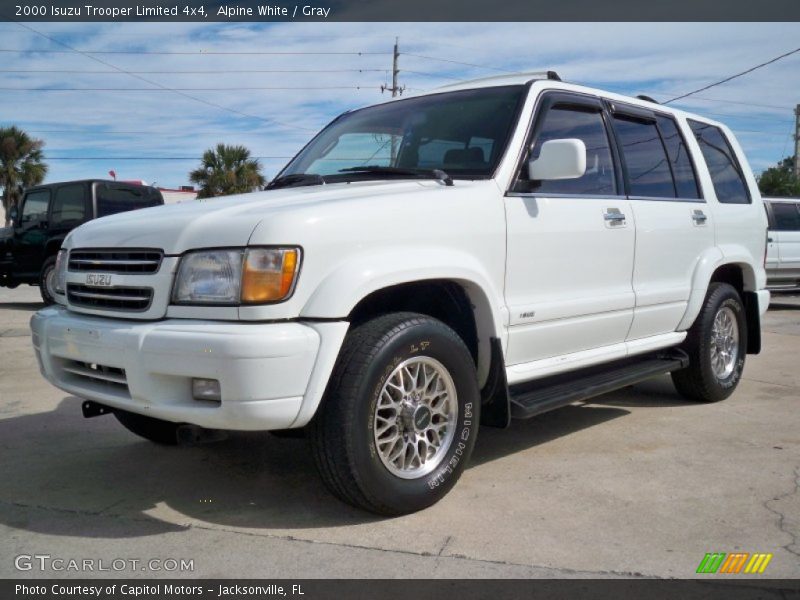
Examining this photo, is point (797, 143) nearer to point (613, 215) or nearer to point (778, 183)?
point (778, 183)

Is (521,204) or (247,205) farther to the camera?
(521,204)

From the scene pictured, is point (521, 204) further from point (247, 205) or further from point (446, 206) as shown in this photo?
point (247, 205)

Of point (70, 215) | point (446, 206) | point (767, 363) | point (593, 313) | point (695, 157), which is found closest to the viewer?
point (446, 206)

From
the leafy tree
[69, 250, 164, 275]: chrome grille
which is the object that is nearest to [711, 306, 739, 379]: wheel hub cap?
[69, 250, 164, 275]: chrome grille

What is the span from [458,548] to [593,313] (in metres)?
1.73

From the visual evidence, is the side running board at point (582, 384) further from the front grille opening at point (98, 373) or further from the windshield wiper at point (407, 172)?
the front grille opening at point (98, 373)

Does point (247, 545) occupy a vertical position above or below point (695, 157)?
below

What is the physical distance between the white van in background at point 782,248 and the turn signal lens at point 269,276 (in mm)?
11902

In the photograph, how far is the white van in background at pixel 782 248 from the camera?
1330 centimetres

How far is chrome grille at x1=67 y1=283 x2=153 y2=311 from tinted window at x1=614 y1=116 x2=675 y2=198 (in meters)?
2.89

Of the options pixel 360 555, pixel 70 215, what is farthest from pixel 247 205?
pixel 70 215

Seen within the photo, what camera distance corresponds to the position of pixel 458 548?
3104 mm

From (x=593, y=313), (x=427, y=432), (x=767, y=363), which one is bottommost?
(x=767, y=363)

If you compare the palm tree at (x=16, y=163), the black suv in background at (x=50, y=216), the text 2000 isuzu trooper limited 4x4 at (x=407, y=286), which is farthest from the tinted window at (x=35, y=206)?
the palm tree at (x=16, y=163)
